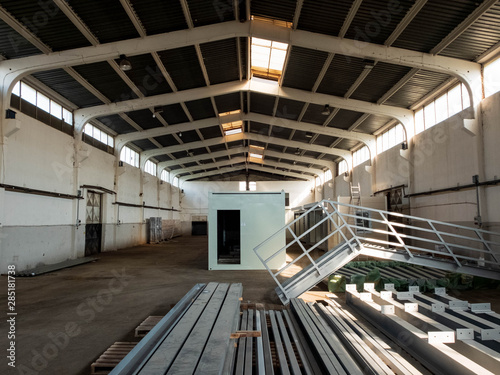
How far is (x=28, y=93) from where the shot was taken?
484 inches

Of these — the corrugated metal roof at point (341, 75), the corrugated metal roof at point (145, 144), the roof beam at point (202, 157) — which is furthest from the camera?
the roof beam at point (202, 157)

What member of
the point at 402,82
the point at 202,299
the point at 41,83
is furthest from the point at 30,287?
the point at 402,82

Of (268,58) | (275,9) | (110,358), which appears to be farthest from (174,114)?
(110,358)

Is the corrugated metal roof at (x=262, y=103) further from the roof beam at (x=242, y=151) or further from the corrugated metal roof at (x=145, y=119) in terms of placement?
the roof beam at (x=242, y=151)

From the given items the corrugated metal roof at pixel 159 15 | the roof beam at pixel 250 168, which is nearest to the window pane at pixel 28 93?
the corrugated metal roof at pixel 159 15

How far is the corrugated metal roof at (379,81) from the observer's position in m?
12.0

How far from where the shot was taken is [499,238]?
9.71m

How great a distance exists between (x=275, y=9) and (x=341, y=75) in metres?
4.17

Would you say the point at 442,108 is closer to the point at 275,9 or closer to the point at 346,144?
the point at 275,9

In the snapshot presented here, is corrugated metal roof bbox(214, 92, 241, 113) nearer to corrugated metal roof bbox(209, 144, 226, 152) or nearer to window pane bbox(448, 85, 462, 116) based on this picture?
corrugated metal roof bbox(209, 144, 226, 152)

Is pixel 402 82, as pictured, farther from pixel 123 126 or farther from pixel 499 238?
pixel 123 126

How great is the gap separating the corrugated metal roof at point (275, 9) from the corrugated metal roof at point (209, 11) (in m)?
0.76

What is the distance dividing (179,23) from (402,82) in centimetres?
840

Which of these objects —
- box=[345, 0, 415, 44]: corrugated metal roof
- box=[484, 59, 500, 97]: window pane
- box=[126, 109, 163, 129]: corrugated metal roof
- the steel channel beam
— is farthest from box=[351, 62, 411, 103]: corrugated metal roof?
the steel channel beam
